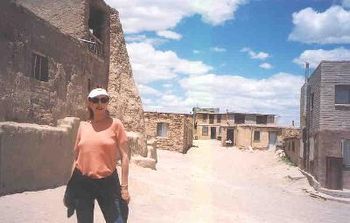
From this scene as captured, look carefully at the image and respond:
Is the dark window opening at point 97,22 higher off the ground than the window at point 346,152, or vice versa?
the dark window opening at point 97,22

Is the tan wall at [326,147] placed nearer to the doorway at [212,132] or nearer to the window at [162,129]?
the window at [162,129]

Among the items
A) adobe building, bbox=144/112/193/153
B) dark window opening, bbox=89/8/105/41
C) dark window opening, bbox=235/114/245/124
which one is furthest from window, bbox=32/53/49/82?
dark window opening, bbox=235/114/245/124

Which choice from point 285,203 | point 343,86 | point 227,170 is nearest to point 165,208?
point 285,203

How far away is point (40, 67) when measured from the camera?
12375 mm

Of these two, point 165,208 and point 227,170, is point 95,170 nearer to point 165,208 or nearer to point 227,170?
point 165,208

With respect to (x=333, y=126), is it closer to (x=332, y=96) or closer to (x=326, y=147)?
(x=326, y=147)

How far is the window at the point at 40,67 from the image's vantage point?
11.9m

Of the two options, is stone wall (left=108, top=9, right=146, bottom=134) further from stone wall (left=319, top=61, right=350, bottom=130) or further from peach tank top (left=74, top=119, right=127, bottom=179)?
peach tank top (left=74, top=119, right=127, bottom=179)

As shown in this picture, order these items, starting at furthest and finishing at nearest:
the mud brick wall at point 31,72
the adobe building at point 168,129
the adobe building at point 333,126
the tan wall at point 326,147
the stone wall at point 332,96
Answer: the adobe building at point 168,129 → the stone wall at point 332,96 → the tan wall at point 326,147 → the adobe building at point 333,126 → the mud brick wall at point 31,72

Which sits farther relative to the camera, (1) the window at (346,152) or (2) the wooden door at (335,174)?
(1) the window at (346,152)

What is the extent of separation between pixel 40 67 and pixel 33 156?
3.01m

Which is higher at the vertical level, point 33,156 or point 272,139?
point 272,139

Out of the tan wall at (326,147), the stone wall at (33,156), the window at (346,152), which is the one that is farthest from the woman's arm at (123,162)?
the window at (346,152)

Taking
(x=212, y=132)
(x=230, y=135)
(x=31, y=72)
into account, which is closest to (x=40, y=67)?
(x=31, y=72)
